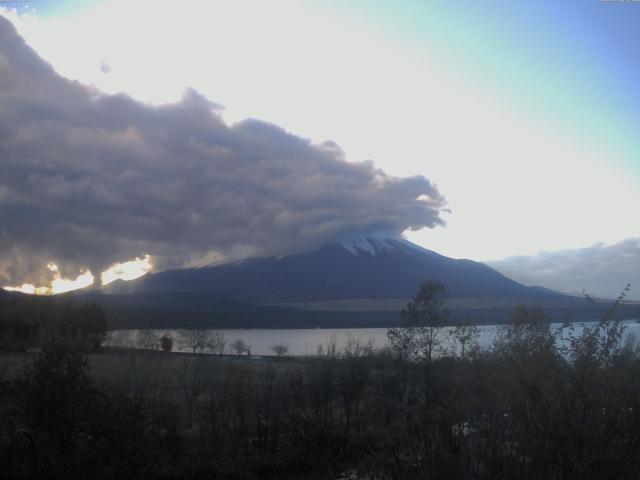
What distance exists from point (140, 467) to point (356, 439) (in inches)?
234

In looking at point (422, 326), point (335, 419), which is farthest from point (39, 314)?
point (335, 419)

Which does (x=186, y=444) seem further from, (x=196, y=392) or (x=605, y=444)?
(x=605, y=444)

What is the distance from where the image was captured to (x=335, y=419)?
17844 mm

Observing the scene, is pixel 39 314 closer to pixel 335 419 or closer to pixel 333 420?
pixel 335 419

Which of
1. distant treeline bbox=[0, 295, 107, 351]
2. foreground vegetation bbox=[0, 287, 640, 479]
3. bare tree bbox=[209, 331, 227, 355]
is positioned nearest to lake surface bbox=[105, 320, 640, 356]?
foreground vegetation bbox=[0, 287, 640, 479]

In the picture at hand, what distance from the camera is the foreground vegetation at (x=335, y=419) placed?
6.18 meters

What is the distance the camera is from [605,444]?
6016mm

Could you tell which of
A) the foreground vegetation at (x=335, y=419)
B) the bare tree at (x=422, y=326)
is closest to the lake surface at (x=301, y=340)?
the bare tree at (x=422, y=326)

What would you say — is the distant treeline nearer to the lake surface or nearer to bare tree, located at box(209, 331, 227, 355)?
the lake surface

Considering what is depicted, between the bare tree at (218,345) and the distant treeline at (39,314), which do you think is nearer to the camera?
the bare tree at (218,345)

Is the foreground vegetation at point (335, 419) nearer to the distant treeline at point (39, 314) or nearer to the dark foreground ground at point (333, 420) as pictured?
the dark foreground ground at point (333, 420)

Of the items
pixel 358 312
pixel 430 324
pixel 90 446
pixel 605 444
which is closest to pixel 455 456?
pixel 605 444

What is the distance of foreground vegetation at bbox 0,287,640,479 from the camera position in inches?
243

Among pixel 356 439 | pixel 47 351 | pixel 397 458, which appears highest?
pixel 47 351
